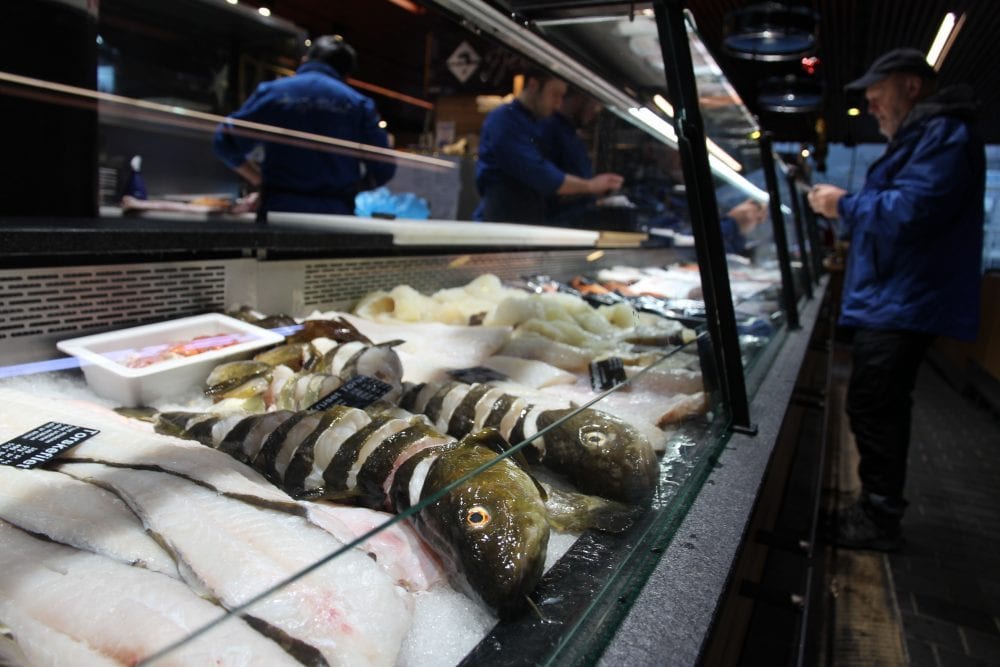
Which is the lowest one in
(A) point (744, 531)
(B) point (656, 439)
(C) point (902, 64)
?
(A) point (744, 531)

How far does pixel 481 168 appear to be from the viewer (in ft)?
14.4

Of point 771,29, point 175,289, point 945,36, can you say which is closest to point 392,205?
point 771,29

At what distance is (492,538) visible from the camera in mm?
875

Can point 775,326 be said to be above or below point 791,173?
below

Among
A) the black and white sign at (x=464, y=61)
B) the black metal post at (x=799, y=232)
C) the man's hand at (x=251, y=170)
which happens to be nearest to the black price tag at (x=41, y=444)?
the black and white sign at (x=464, y=61)

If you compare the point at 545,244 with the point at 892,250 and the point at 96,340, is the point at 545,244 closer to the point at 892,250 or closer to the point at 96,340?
the point at 892,250

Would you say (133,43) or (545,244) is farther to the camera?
(133,43)

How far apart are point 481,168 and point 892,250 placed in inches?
98.3

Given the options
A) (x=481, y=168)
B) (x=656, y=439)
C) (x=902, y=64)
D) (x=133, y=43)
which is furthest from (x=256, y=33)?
(x=656, y=439)

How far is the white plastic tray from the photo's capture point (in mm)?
1498

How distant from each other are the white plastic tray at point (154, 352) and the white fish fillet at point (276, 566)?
1.80 feet

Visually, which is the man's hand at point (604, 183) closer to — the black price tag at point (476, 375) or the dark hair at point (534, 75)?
the dark hair at point (534, 75)

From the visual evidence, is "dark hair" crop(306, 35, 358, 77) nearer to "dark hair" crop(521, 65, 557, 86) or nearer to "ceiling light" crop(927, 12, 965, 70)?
"dark hair" crop(521, 65, 557, 86)

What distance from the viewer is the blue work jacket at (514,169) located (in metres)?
4.02
